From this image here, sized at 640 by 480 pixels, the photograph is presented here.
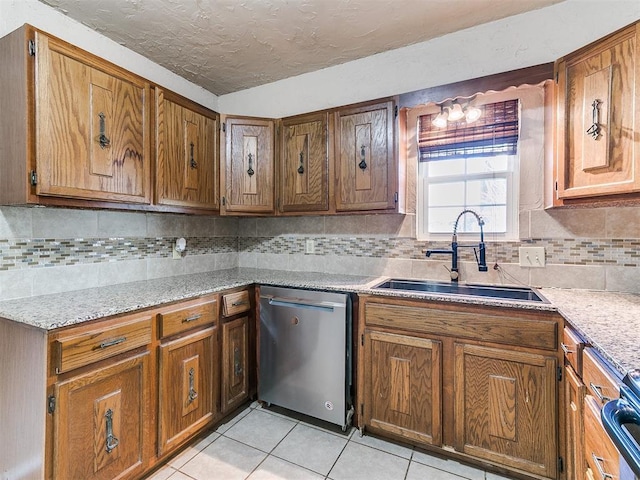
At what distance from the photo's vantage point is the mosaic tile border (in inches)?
62.1

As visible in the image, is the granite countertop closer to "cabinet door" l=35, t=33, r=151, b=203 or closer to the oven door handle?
the oven door handle

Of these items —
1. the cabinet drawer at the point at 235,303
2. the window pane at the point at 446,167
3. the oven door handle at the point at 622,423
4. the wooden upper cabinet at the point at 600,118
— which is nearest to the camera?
the oven door handle at the point at 622,423

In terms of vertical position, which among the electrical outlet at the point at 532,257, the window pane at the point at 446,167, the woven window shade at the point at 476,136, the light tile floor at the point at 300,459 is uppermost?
the woven window shade at the point at 476,136

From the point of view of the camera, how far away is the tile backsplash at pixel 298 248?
1667mm

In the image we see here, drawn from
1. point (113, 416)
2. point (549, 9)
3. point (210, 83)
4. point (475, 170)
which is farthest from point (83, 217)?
point (549, 9)

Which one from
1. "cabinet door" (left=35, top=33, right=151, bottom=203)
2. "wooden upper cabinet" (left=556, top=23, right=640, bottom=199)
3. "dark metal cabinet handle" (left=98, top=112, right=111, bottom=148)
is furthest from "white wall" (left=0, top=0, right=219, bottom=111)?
"wooden upper cabinet" (left=556, top=23, right=640, bottom=199)

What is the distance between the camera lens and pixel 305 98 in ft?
Result: 8.43

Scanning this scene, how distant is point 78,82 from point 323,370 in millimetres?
1969

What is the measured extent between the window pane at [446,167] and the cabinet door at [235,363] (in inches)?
65.2

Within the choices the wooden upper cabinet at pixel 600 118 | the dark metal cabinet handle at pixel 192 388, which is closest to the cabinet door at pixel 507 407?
the wooden upper cabinet at pixel 600 118

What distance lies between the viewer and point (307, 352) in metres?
2.01

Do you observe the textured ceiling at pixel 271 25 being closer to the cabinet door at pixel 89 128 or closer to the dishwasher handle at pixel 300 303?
the cabinet door at pixel 89 128

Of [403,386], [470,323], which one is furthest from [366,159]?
[403,386]

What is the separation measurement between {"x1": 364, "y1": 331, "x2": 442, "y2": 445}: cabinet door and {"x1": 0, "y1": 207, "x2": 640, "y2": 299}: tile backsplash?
0.60 metres
